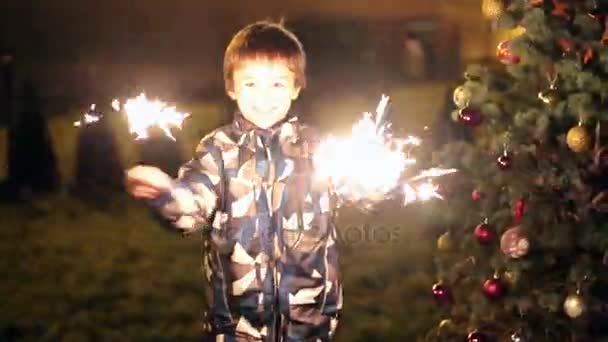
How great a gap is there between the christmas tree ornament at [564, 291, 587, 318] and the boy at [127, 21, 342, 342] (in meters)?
1.02

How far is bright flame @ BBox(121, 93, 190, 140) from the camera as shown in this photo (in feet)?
9.16

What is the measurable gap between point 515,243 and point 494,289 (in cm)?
23

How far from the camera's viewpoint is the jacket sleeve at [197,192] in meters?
2.79

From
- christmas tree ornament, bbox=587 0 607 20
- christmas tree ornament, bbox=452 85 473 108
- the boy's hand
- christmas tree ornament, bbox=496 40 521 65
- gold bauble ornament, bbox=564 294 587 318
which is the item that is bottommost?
gold bauble ornament, bbox=564 294 587 318

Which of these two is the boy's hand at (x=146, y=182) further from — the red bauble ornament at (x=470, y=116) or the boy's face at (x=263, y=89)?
the red bauble ornament at (x=470, y=116)

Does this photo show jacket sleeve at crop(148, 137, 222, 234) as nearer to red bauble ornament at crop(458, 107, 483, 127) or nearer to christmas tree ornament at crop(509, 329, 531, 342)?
red bauble ornament at crop(458, 107, 483, 127)

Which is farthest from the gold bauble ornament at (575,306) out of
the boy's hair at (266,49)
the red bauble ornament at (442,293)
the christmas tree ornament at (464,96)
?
the boy's hair at (266,49)

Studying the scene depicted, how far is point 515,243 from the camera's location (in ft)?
11.6

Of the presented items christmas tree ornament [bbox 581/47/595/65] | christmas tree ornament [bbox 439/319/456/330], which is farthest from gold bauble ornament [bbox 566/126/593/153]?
christmas tree ornament [bbox 439/319/456/330]

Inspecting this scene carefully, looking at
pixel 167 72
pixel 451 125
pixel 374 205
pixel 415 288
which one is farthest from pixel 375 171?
pixel 167 72

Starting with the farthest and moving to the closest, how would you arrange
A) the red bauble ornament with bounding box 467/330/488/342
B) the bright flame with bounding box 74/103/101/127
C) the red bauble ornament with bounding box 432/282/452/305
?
the red bauble ornament with bounding box 432/282/452/305
the red bauble ornament with bounding box 467/330/488/342
the bright flame with bounding box 74/103/101/127

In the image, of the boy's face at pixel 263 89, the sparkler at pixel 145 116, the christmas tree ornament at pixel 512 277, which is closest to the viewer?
the sparkler at pixel 145 116

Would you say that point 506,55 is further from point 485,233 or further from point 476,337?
point 476,337

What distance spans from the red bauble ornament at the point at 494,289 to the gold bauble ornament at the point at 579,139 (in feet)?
1.93
